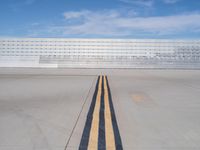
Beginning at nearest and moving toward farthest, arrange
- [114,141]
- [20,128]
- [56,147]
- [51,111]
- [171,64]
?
[56,147] < [114,141] < [20,128] < [51,111] < [171,64]

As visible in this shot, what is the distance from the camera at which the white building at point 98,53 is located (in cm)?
3928

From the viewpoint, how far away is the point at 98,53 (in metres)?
40.1

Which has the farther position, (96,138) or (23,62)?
(23,62)

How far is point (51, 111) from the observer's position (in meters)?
4.24

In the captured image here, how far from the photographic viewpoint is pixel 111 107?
4637 millimetres

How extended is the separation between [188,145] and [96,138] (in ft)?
5.00

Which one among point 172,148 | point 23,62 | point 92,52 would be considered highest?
point 92,52

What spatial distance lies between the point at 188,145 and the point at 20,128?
3133 mm

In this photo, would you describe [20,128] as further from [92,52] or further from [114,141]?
[92,52]

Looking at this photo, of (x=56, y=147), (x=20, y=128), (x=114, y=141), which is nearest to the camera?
(x=56, y=147)

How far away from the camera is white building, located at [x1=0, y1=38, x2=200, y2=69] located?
39.3 m

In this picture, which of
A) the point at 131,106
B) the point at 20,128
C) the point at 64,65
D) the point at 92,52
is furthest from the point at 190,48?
the point at 20,128

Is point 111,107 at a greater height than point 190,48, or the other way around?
point 190,48

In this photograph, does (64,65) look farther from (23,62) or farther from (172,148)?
(172,148)
